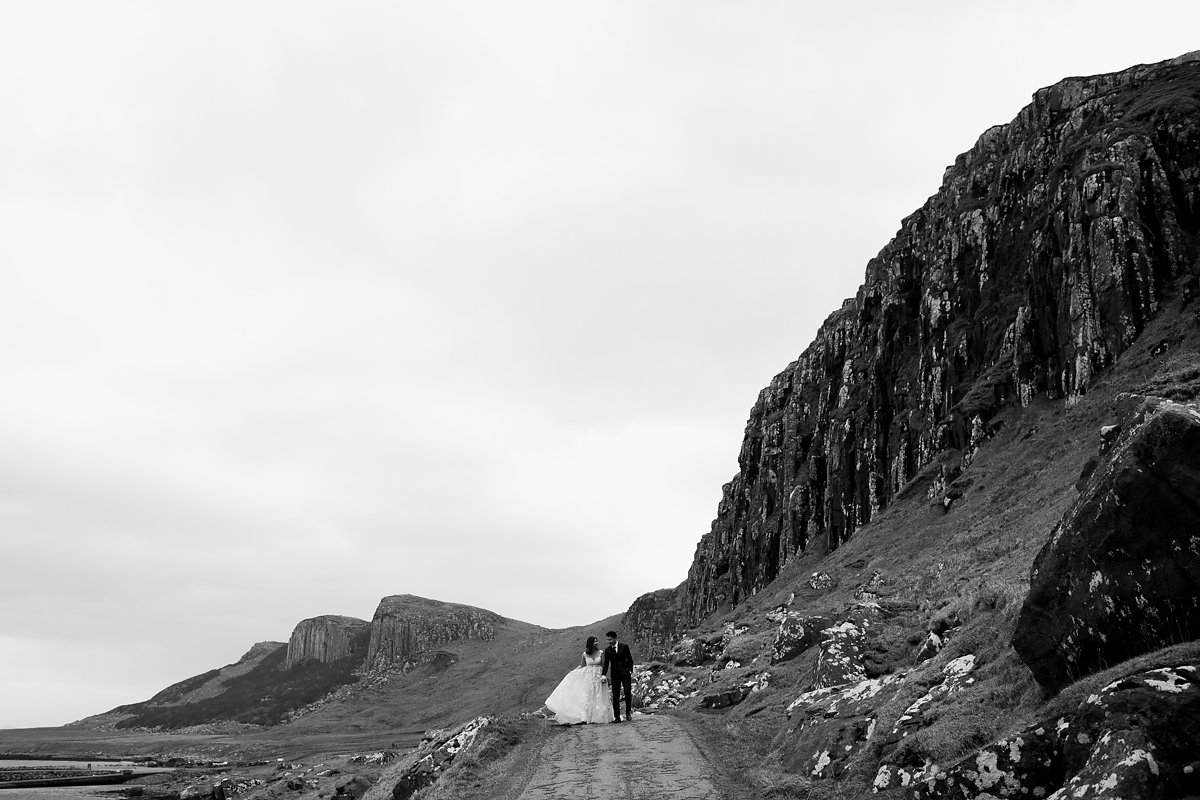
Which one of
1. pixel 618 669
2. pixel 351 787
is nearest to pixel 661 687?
pixel 618 669

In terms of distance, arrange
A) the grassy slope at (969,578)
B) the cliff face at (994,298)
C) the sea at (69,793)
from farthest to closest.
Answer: the sea at (69,793) < the cliff face at (994,298) < the grassy slope at (969,578)

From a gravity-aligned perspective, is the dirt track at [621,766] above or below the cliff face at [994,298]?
below

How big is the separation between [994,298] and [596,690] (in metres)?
72.3

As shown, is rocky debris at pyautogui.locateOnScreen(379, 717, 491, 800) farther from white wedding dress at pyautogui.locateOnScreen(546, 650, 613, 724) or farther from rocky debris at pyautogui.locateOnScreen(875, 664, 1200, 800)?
rocky debris at pyautogui.locateOnScreen(875, 664, 1200, 800)

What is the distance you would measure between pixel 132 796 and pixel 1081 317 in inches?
4028

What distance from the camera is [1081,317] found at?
207ft

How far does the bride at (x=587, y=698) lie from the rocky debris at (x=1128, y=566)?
17.2m

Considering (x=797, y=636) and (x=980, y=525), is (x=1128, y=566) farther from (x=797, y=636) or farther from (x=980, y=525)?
(x=980, y=525)

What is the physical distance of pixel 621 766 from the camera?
1864 cm

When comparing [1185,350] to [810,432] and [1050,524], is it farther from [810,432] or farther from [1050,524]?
[810,432]

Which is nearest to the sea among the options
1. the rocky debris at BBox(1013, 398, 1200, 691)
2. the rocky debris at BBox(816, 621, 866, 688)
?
the rocky debris at BBox(816, 621, 866, 688)

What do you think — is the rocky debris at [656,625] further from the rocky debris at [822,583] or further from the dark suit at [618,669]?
the dark suit at [618,669]

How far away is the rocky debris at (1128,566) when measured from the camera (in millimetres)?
10664

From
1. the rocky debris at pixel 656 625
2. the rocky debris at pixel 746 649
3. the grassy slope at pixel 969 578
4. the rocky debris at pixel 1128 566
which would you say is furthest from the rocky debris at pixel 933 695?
the rocky debris at pixel 656 625
